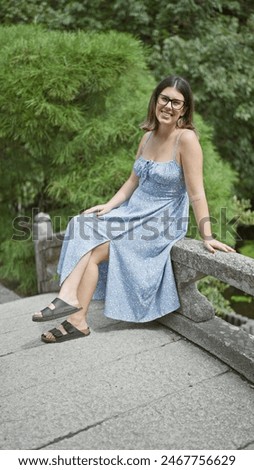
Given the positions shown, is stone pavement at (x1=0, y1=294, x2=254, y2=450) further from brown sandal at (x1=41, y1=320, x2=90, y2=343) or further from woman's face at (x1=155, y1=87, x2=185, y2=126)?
woman's face at (x1=155, y1=87, x2=185, y2=126)

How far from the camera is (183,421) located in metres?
2.16

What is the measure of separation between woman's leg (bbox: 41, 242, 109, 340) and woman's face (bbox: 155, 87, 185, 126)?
0.78 m

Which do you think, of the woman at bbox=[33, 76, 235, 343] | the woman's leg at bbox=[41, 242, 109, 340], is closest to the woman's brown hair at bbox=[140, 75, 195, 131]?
the woman at bbox=[33, 76, 235, 343]

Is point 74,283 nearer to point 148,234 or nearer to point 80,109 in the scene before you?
point 148,234

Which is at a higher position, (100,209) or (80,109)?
(80,109)

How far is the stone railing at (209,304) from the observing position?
2.45 m

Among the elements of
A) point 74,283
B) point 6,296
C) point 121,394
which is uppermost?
point 74,283

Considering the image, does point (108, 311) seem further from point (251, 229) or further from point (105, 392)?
point (251, 229)

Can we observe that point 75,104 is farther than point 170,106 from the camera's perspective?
Yes

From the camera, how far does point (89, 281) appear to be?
9.48 feet

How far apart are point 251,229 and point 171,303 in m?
6.40

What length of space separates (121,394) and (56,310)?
623 mm

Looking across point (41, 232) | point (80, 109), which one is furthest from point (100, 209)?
point (80, 109)

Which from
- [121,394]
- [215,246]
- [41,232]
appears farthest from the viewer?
[41,232]
